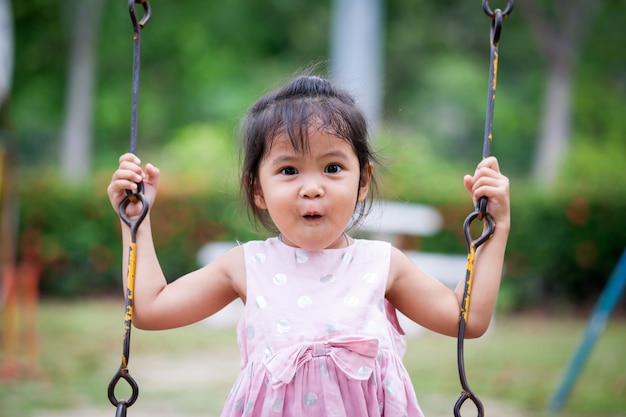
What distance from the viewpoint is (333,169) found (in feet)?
7.54

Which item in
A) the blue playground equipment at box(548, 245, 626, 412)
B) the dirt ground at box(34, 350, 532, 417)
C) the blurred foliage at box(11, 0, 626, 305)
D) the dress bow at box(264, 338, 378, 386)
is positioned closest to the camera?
the dress bow at box(264, 338, 378, 386)

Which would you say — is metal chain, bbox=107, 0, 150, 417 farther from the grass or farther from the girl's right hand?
the grass

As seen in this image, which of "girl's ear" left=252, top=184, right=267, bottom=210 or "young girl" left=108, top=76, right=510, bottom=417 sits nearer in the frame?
"young girl" left=108, top=76, right=510, bottom=417

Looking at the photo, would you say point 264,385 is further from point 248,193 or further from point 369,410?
point 248,193

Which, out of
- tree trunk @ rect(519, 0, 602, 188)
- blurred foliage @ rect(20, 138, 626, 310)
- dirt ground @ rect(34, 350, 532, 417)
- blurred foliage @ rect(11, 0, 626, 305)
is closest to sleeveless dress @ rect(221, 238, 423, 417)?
dirt ground @ rect(34, 350, 532, 417)

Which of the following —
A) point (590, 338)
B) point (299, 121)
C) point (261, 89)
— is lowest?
point (590, 338)

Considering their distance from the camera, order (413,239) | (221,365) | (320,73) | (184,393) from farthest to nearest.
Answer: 1. (413,239)
2. (221,365)
3. (184,393)
4. (320,73)

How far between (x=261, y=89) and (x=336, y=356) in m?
7.80

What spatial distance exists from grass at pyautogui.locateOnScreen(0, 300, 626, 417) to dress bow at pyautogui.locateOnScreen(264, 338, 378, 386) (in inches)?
134

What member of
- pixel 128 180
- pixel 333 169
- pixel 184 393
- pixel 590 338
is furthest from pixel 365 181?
pixel 184 393

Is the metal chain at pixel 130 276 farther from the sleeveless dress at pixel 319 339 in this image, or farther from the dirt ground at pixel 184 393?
the dirt ground at pixel 184 393

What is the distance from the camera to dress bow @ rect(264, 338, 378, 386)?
2188 mm

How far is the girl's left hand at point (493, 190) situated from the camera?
232cm

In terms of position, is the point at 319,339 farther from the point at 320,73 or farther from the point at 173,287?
the point at 320,73
